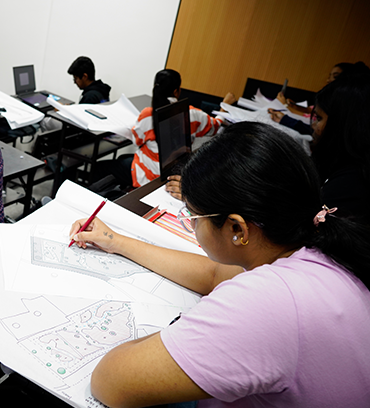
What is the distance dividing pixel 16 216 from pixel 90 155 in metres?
0.72

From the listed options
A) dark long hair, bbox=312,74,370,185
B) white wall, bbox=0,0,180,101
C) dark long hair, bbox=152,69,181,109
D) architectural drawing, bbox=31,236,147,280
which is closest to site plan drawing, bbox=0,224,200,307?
architectural drawing, bbox=31,236,147,280

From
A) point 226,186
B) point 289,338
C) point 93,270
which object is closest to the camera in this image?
point 289,338

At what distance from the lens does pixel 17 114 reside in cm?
221

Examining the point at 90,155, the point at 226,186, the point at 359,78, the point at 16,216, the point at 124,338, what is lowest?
the point at 16,216

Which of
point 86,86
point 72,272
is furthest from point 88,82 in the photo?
point 72,272

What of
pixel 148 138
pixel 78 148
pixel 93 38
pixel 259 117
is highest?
pixel 93 38

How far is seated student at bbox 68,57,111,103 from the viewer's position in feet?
10.8

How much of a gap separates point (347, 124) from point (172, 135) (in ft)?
2.26

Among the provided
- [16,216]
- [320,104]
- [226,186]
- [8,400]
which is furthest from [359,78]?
[16,216]

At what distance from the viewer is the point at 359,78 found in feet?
4.42

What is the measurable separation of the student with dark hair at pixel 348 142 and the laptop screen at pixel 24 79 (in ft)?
10.1

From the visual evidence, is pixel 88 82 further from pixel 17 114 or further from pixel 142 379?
pixel 142 379

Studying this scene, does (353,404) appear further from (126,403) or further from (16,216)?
(16,216)

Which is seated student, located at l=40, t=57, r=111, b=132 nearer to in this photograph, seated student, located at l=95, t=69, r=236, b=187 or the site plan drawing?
seated student, located at l=95, t=69, r=236, b=187
